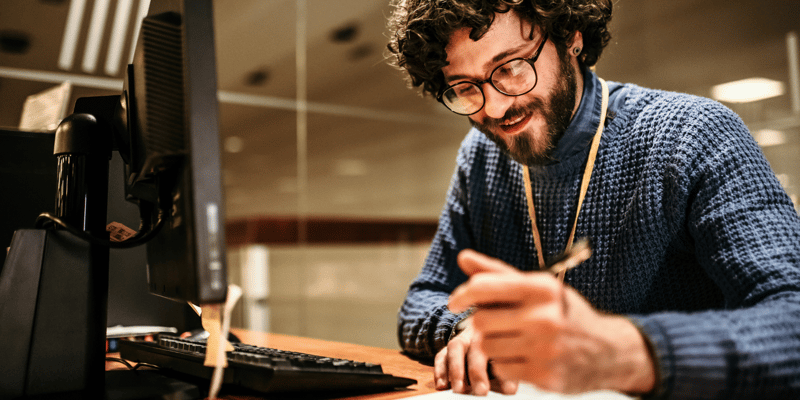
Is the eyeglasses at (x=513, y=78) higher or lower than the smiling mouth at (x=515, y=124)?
higher

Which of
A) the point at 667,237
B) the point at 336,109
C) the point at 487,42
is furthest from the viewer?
the point at 336,109

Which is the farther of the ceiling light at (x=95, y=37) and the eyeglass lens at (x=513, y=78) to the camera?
the ceiling light at (x=95, y=37)

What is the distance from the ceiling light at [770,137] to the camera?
9.05 ft

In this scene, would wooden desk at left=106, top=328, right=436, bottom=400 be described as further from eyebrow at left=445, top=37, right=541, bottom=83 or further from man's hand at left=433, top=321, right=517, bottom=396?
eyebrow at left=445, top=37, right=541, bottom=83

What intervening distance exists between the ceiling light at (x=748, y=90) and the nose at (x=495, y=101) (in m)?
2.50

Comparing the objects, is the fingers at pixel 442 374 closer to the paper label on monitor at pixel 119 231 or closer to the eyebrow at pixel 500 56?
the paper label on monitor at pixel 119 231

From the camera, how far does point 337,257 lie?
421 cm

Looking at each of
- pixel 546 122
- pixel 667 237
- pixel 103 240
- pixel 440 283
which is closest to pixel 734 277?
pixel 667 237

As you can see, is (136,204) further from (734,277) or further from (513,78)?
(734,277)

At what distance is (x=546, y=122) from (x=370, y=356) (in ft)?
1.87

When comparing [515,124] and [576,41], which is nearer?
[515,124]

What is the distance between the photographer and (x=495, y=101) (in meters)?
0.99

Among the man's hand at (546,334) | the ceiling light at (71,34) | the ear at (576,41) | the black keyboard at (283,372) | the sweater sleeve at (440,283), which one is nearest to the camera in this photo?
the man's hand at (546,334)

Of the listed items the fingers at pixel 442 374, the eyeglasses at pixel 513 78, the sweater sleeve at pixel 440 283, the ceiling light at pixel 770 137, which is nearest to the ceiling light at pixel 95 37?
the sweater sleeve at pixel 440 283
